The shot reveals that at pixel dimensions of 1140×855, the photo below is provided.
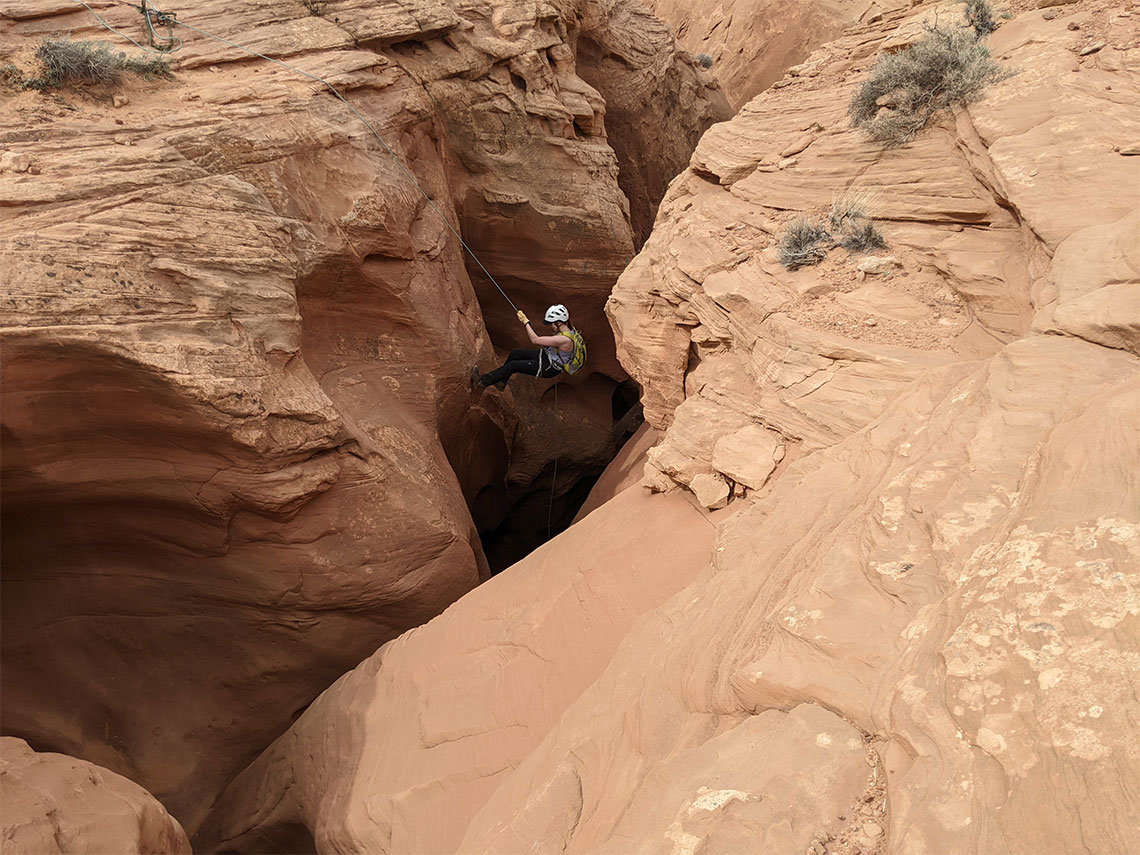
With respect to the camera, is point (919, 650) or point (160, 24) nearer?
point (919, 650)

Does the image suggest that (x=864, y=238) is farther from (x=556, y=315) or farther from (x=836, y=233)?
(x=556, y=315)

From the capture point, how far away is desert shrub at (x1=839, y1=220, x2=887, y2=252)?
19.1ft

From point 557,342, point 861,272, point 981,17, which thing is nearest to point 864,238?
point 861,272

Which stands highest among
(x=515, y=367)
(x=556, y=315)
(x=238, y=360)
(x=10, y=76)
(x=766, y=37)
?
(x=766, y=37)

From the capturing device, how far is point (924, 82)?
6449 mm

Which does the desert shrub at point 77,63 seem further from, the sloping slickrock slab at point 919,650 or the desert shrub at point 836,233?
the sloping slickrock slab at point 919,650

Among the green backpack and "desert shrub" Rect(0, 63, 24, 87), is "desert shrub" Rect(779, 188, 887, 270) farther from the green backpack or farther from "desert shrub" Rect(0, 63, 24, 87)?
"desert shrub" Rect(0, 63, 24, 87)

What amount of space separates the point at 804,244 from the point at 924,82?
1.80m

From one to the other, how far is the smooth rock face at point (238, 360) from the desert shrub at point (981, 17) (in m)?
5.21

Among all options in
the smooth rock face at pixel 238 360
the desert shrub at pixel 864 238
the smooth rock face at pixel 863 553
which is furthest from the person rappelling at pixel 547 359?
the desert shrub at pixel 864 238

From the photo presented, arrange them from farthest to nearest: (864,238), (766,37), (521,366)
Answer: (766,37) < (521,366) < (864,238)

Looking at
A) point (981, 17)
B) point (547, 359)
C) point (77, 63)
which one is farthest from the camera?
point (547, 359)

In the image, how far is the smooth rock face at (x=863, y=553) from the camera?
2.54m

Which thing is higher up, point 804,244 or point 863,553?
point 804,244
